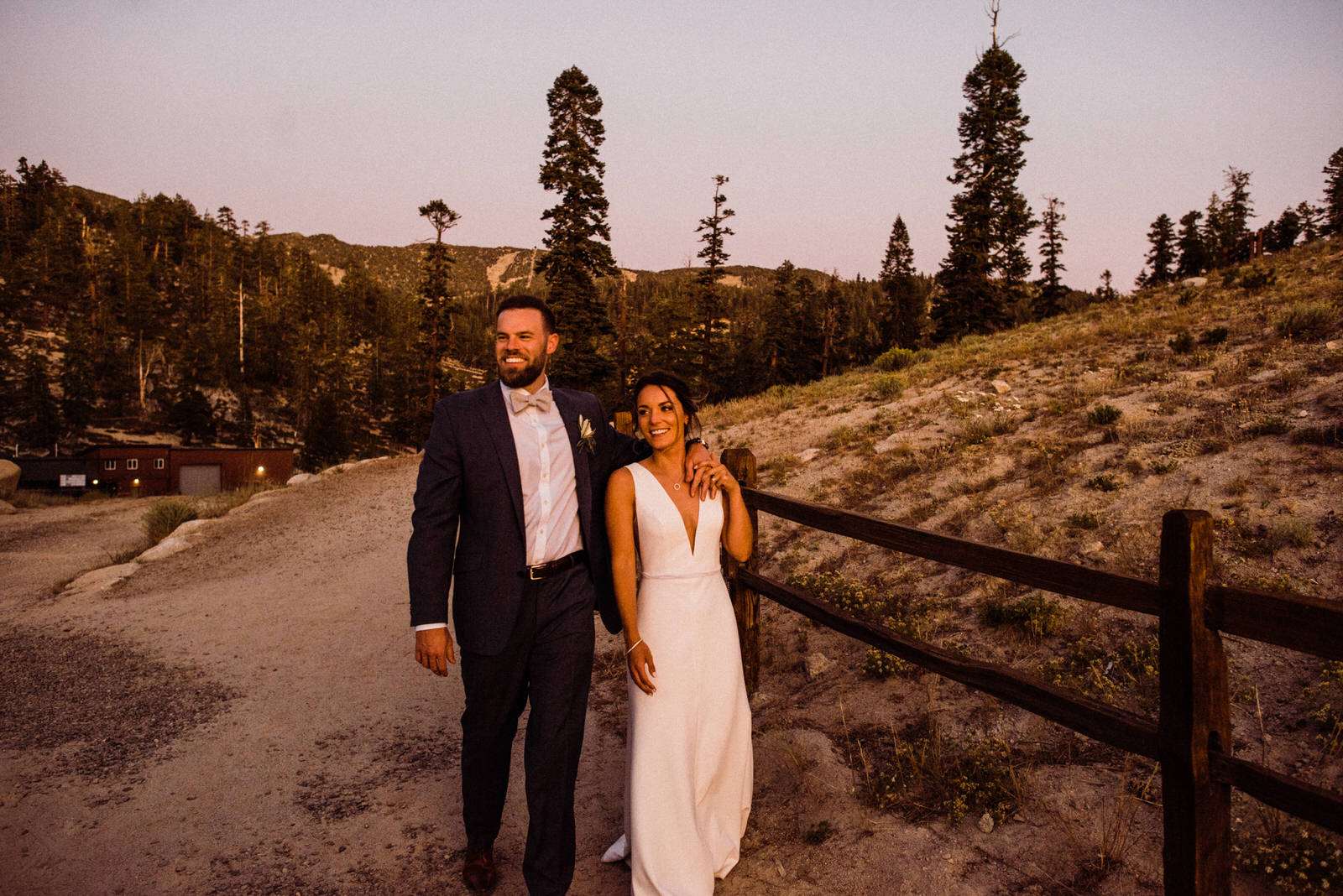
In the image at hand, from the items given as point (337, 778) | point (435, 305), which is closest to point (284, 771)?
point (337, 778)

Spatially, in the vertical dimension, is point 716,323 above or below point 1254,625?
above

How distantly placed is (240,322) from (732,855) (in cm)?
9639

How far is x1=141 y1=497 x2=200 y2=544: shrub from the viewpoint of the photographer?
14039 mm

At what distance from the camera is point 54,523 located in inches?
821

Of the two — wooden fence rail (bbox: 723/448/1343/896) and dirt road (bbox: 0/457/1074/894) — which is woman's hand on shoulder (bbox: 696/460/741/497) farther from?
dirt road (bbox: 0/457/1074/894)

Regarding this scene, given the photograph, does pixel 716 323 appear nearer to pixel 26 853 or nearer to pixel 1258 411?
pixel 1258 411

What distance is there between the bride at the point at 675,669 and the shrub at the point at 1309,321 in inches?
518

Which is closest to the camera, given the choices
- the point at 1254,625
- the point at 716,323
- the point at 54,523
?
the point at 1254,625

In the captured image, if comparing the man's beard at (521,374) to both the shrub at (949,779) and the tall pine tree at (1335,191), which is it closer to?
the shrub at (949,779)

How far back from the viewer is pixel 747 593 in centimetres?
503

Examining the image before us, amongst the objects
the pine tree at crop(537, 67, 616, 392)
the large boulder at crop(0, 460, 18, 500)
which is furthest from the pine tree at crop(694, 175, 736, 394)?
the large boulder at crop(0, 460, 18, 500)

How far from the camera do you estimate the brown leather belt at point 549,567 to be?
10.4 feet

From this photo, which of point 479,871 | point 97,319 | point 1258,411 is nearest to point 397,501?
point 479,871

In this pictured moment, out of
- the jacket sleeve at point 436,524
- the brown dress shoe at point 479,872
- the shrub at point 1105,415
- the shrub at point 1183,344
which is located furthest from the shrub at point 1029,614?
the shrub at point 1183,344
